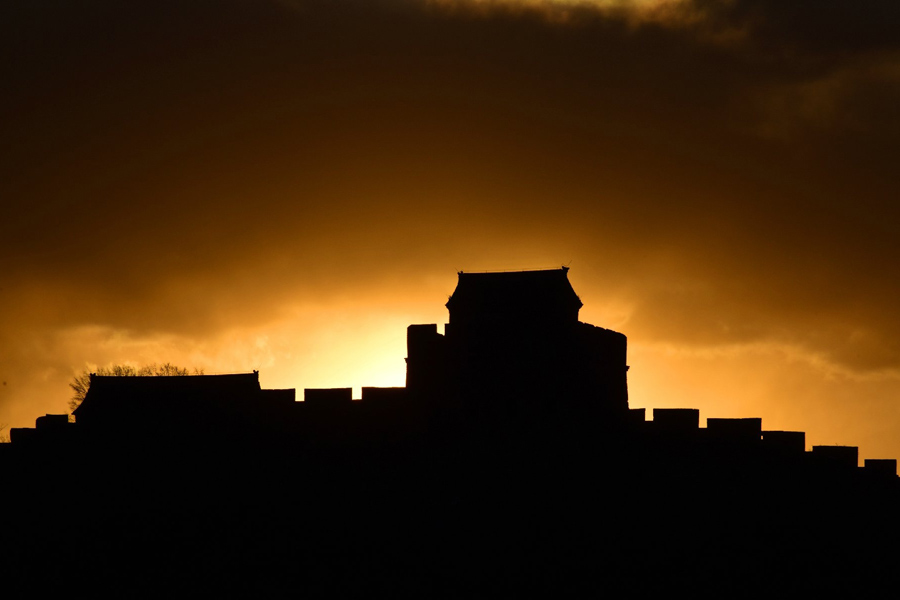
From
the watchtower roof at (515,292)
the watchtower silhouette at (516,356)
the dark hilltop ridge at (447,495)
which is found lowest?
the dark hilltop ridge at (447,495)

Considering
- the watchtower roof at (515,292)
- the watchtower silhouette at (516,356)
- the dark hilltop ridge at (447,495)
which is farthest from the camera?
the watchtower roof at (515,292)

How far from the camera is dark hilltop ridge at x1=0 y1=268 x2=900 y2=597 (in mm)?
27359

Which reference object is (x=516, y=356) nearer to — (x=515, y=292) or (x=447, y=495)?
(x=515, y=292)

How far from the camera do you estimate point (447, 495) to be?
93.0 feet

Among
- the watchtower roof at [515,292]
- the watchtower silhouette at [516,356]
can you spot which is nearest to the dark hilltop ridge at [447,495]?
the watchtower silhouette at [516,356]

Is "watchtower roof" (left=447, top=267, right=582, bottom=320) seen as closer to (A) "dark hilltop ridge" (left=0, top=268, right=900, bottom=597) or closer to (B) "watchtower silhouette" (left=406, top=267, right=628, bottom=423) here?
(B) "watchtower silhouette" (left=406, top=267, right=628, bottom=423)

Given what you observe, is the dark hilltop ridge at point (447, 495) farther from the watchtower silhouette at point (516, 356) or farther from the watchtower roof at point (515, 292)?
the watchtower roof at point (515, 292)

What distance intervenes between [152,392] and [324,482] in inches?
347

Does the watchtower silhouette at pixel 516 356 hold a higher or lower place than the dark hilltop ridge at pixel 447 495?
higher

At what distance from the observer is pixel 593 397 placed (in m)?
31.6

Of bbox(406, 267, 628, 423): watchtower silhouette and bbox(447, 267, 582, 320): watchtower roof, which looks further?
bbox(447, 267, 582, 320): watchtower roof

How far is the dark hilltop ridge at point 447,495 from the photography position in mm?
A: 27359

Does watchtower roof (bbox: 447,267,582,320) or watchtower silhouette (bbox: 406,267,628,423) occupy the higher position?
watchtower roof (bbox: 447,267,582,320)

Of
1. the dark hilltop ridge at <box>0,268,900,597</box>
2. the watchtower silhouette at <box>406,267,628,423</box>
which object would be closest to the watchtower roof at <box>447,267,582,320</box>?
the watchtower silhouette at <box>406,267,628,423</box>
